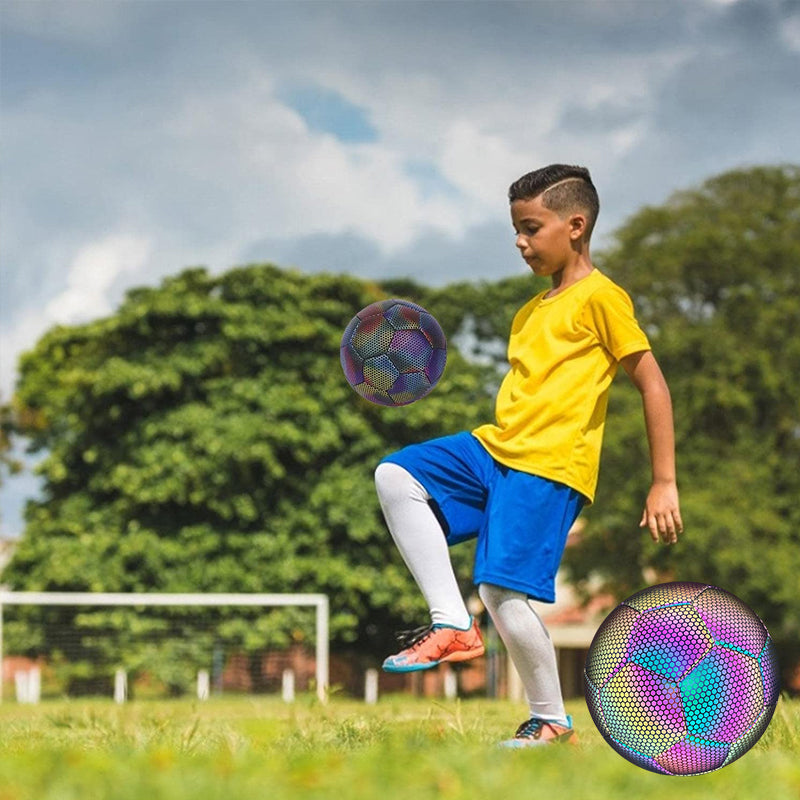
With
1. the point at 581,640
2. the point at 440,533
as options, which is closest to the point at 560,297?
the point at 440,533

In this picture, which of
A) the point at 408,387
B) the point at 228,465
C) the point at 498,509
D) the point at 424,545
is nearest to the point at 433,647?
the point at 424,545

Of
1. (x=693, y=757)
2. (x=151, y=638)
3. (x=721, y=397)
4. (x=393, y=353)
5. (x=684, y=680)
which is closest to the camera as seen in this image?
(x=693, y=757)

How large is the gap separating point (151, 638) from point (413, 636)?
23762mm

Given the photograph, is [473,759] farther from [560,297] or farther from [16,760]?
[560,297]

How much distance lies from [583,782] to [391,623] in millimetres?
26836

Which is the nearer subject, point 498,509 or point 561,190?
point 498,509

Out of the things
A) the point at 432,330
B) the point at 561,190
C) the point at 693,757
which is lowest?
the point at 693,757

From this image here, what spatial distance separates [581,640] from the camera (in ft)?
143

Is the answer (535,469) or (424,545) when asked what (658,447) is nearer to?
(535,469)

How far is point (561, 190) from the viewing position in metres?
5.41

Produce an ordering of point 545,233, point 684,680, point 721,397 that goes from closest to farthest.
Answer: point 684,680 → point 545,233 → point 721,397

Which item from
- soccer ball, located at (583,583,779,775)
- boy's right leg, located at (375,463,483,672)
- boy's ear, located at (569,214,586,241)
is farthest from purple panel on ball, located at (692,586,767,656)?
boy's ear, located at (569,214,586,241)

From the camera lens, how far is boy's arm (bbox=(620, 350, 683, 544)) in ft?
16.6

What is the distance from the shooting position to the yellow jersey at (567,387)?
5117 millimetres
